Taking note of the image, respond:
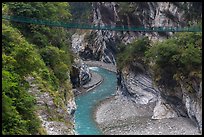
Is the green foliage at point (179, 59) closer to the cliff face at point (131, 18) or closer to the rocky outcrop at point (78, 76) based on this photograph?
the cliff face at point (131, 18)

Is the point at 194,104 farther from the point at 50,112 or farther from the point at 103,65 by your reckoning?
the point at 103,65

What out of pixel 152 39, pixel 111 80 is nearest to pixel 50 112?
pixel 152 39

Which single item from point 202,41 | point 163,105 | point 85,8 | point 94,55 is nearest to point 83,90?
point 163,105

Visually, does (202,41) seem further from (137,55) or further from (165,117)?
(137,55)

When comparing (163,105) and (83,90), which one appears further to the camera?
(83,90)

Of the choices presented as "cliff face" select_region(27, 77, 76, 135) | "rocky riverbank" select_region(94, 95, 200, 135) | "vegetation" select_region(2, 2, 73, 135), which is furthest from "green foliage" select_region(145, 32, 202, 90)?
"cliff face" select_region(27, 77, 76, 135)

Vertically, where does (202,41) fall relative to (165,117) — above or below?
above

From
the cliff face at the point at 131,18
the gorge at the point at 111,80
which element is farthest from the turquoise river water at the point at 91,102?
the cliff face at the point at 131,18
